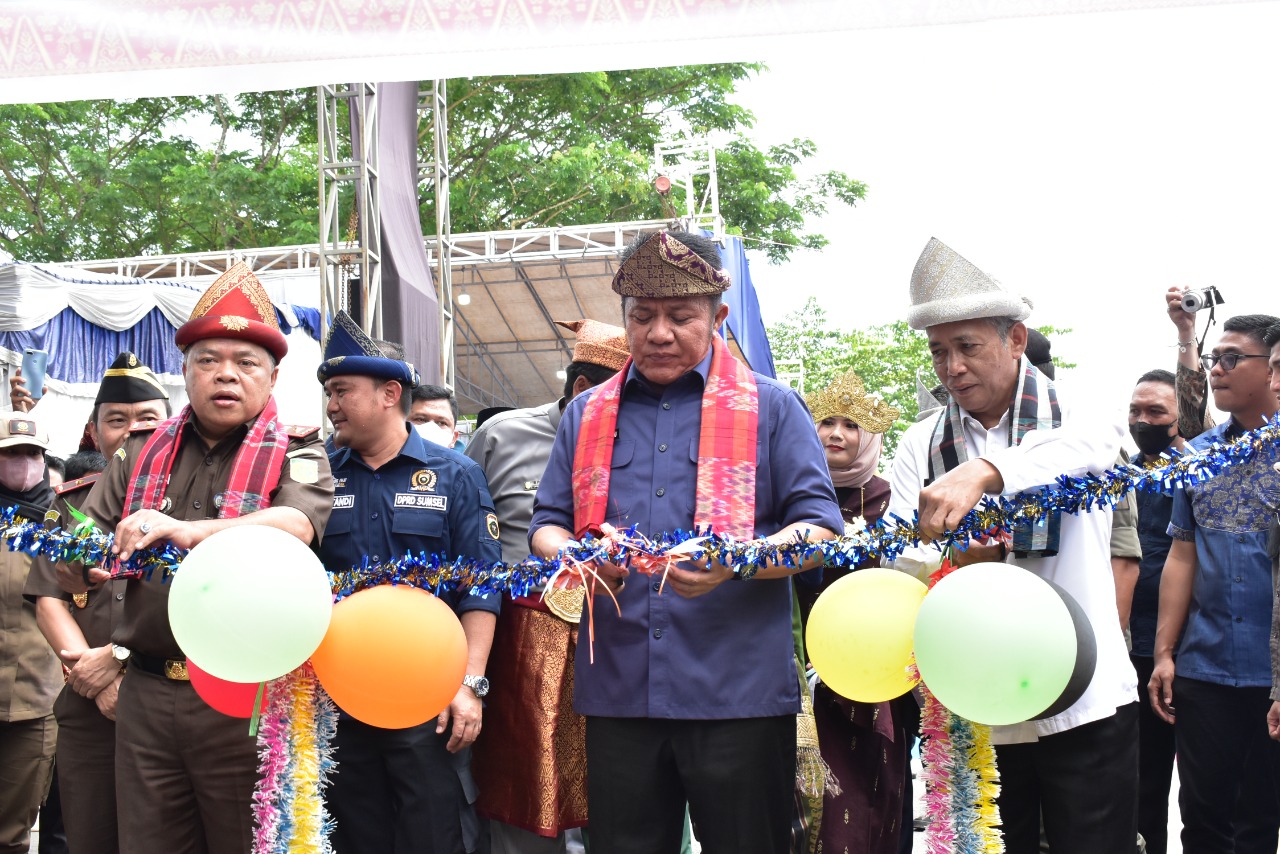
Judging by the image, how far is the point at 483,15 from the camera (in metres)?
3.57

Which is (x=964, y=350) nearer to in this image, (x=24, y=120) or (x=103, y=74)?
(x=103, y=74)

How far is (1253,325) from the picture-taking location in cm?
423

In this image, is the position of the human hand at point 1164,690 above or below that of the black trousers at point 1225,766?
above

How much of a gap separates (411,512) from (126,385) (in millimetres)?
1937

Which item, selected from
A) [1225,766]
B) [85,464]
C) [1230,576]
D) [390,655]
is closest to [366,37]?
[390,655]

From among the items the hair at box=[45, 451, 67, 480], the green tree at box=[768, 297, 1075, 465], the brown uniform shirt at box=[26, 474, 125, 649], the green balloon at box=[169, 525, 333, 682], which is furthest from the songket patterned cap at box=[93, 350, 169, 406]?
the green tree at box=[768, 297, 1075, 465]

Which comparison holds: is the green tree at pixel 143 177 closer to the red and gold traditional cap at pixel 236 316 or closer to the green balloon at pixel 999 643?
the red and gold traditional cap at pixel 236 316

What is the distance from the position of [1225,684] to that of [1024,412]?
1840 mm

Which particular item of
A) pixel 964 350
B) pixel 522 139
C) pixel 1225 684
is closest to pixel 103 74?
pixel 964 350

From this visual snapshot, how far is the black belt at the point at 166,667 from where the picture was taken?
318cm

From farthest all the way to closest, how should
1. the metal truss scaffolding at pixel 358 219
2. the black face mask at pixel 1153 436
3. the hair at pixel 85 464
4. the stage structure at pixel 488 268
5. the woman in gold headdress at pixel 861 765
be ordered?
1. the stage structure at pixel 488 268
2. the metal truss scaffolding at pixel 358 219
3. the hair at pixel 85 464
4. the black face mask at pixel 1153 436
5. the woman in gold headdress at pixel 861 765

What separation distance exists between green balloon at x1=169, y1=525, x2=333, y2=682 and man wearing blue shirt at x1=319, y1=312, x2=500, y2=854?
→ 685mm

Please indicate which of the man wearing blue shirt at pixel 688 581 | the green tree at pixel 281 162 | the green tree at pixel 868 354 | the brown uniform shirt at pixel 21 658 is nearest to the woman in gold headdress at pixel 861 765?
the man wearing blue shirt at pixel 688 581

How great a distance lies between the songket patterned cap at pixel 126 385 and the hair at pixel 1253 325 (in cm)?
431
